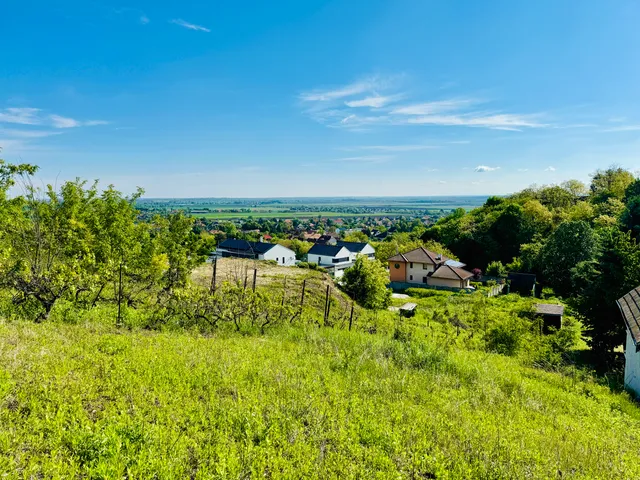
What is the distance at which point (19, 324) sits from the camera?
5.84m

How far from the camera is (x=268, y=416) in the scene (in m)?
Answer: 3.81

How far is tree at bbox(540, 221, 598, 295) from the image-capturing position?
32.4 meters

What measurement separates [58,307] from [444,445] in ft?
23.8

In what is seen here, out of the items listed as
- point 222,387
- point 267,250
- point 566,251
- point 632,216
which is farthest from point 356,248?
point 222,387

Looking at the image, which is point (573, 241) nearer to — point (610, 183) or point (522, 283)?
point (522, 283)

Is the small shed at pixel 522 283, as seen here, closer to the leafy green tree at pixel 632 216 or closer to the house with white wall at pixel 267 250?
the leafy green tree at pixel 632 216

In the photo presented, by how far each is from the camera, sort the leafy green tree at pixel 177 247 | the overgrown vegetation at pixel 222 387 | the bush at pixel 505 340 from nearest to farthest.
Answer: the overgrown vegetation at pixel 222 387
the leafy green tree at pixel 177 247
the bush at pixel 505 340

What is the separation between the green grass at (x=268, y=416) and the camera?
300 cm

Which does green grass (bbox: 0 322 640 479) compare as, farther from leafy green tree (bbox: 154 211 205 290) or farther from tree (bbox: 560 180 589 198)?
tree (bbox: 560 180 589 198)

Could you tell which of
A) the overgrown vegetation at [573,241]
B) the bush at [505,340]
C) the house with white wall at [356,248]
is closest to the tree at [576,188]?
the overgrown vegetation at [573,241]

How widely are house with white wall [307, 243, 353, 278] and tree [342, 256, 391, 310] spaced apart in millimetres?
31565

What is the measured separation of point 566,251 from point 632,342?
91.3 feet

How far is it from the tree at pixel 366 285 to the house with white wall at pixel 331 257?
31.6 metres

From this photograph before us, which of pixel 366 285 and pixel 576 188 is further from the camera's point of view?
pixel 576 188
